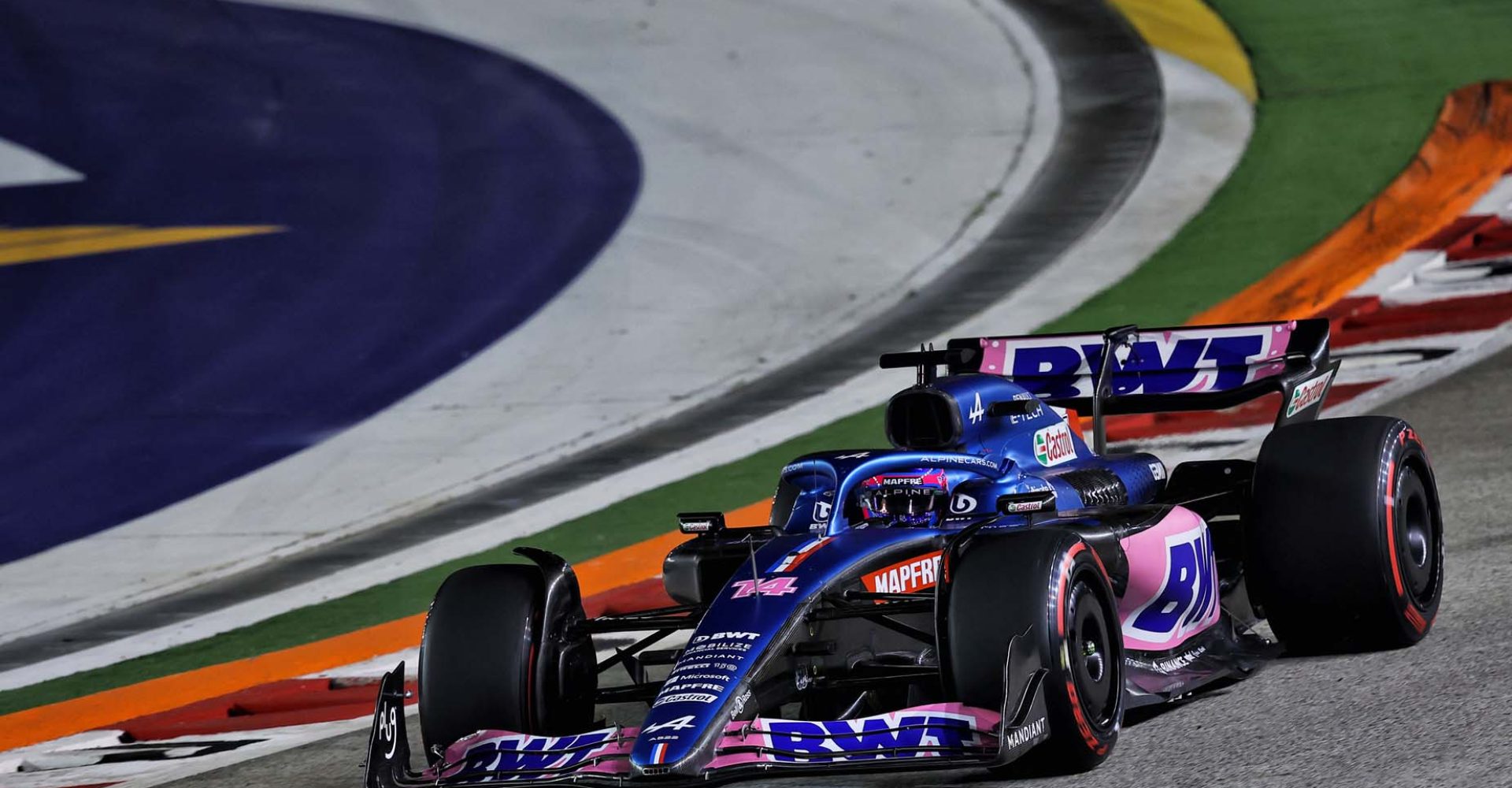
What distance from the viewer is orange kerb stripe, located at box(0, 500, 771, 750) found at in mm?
8203

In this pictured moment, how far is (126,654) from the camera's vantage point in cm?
913

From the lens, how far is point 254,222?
51.9 ft

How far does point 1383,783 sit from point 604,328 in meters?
8.58

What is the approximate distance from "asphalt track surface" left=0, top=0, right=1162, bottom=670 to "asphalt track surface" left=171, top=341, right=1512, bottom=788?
2851 millimetres

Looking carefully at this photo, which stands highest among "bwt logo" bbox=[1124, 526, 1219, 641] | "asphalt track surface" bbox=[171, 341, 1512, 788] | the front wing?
"bwt logo" bbox=[1124, 526, 1219, 641]

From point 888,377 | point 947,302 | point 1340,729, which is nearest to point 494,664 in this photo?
point 1340,729

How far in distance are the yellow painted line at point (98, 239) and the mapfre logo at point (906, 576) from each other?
1024 centimetres

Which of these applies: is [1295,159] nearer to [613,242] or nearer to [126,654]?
[613,242]

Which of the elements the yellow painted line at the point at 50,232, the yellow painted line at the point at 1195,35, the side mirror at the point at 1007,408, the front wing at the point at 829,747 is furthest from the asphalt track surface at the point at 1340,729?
the yellow painted line at the point at 50,232

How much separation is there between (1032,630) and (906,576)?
2.53 feet

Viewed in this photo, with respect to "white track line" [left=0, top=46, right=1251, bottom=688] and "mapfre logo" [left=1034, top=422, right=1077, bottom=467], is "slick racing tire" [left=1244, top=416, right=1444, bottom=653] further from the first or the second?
"white track line" [left=0, top=46, right=1251, bottom=688]

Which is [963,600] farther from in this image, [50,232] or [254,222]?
[50,232]

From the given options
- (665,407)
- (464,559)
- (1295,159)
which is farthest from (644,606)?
(1295,159)

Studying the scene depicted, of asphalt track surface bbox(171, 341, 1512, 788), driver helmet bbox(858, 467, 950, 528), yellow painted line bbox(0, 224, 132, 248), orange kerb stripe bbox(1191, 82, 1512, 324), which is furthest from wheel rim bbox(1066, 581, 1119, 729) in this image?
yellow painted line bbox(0, 224, 132, 248)
